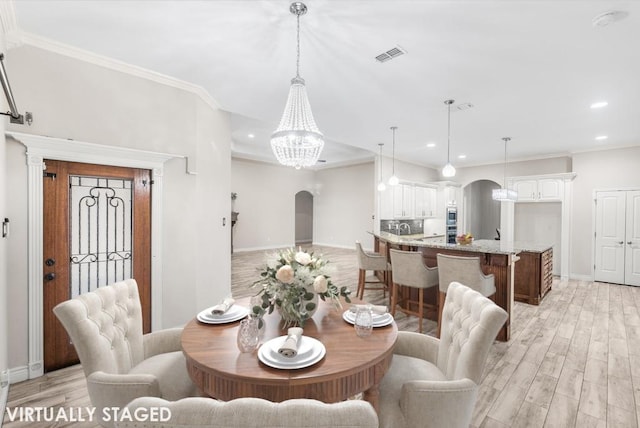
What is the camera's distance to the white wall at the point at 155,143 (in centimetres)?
249

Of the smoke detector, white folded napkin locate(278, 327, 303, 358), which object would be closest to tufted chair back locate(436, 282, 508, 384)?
white folded napkin locate(278, 327, 303, 358)

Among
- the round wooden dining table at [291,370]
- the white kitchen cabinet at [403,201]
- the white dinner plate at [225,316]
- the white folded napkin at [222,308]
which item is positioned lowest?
the round wooden dining table at [291,370]

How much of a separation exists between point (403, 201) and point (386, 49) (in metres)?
5.82

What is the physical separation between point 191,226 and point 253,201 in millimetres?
6205

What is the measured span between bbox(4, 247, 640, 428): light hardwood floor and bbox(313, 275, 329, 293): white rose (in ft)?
5.09

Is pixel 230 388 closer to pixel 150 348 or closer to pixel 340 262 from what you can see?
pixel 150 348

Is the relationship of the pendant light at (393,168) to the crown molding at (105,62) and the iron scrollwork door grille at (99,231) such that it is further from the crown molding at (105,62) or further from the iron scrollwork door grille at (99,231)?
the iron scrollwork door grille at (99,231)

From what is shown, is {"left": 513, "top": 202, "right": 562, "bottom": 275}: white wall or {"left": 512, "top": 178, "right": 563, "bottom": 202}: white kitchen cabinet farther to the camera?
{"left": 513, "top": 202, "right": 562, "bottom": 275}: white wall

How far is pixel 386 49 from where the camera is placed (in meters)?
2.61

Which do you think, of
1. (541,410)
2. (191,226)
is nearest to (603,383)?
(541,410)

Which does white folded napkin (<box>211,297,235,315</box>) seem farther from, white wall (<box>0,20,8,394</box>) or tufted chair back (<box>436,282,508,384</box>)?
white wall (<box>0,20,8,394</box>)

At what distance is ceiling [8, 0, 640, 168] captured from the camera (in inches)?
83.5

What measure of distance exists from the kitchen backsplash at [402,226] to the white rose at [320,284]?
20.3 feet

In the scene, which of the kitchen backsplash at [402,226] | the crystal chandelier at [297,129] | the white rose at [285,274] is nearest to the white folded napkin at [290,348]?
the white rose at [285,274]
